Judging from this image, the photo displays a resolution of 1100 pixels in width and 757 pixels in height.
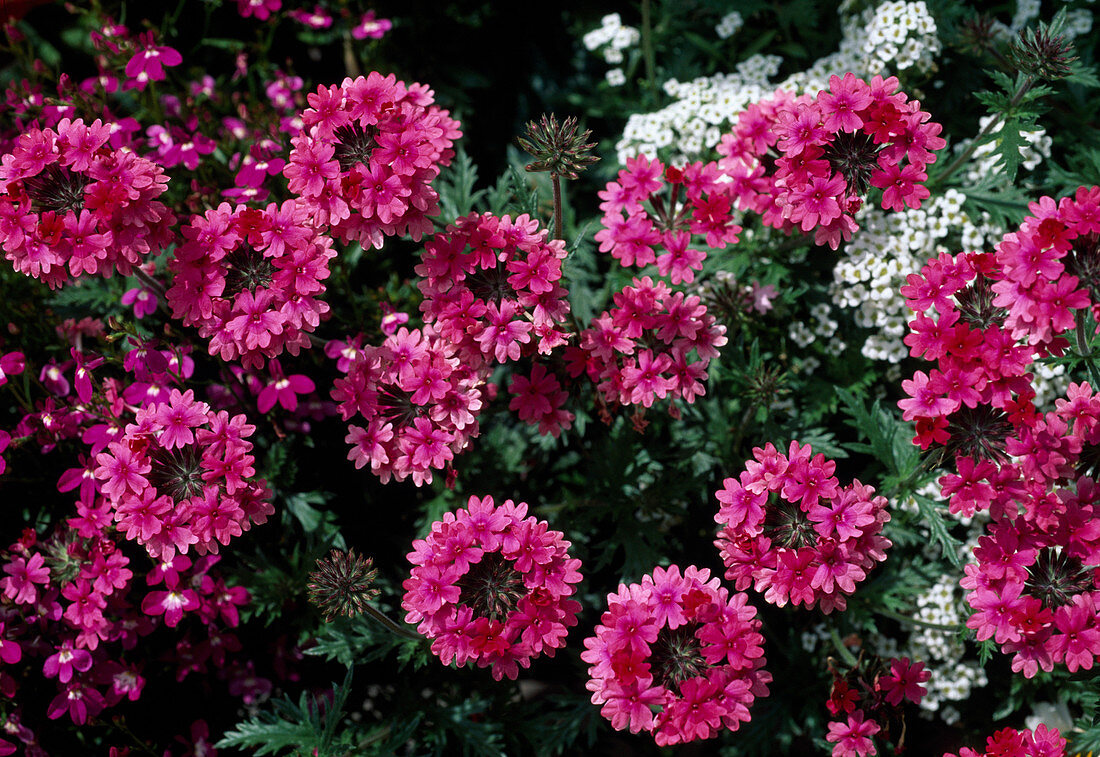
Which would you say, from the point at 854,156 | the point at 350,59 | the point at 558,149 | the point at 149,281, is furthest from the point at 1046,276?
the point at 350,59

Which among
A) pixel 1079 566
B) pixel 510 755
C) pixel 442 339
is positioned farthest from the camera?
pixel 510 755

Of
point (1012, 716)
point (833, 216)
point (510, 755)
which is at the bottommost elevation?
point (1012, 716)

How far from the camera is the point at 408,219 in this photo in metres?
2.55

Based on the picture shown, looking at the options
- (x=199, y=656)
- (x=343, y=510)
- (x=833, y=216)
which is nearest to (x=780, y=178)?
(x=833, y=216)

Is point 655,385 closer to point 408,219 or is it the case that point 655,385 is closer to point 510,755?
point 408,219

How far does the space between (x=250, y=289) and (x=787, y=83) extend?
221 centimetres

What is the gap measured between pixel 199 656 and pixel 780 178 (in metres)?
2.56

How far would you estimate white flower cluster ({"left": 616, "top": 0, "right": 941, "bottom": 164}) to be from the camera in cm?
334

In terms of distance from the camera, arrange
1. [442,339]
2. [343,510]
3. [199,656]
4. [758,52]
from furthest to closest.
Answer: [758,52], [343,510], [199,656], [442,339]

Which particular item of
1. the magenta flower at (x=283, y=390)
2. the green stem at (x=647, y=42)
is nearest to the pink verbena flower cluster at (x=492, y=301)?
the magenta flower at (x=283, y=390)

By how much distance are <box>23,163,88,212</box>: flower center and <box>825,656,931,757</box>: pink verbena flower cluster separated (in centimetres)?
274

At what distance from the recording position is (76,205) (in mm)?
2494

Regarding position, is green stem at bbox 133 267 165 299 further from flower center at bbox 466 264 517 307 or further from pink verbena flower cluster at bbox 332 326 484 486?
flower center at bbox 466 264 517 307

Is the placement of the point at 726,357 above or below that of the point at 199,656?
above
